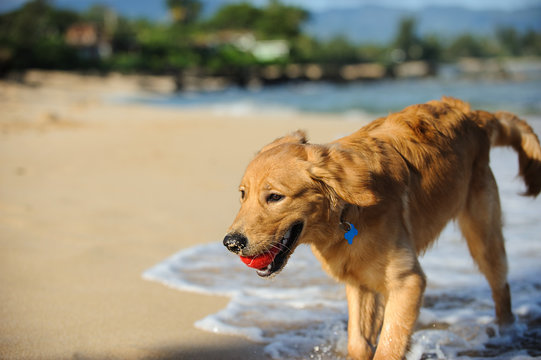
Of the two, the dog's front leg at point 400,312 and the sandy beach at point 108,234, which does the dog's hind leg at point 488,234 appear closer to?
the dog's front leg at point 400,312

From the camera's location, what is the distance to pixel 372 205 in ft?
10.6

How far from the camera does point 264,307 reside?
4.79 metres

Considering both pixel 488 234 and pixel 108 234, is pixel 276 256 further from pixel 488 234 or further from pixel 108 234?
pixel 108 234

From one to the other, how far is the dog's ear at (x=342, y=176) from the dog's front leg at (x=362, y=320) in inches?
32.8

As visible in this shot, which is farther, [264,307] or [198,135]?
[198,135]

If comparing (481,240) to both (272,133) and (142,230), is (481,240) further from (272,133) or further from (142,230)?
(272,133)

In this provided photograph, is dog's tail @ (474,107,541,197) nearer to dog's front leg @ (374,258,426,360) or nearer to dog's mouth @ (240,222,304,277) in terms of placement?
dog's front leg @ (374,258,426,360)

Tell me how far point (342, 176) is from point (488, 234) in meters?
1.85

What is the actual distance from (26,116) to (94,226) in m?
12.9

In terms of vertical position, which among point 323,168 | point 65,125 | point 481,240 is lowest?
point 65,125

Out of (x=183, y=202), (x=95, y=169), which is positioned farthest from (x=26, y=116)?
(x=183, y=202)

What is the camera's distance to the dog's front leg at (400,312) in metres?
3.28

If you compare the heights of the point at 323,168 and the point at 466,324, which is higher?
the point at 323,168

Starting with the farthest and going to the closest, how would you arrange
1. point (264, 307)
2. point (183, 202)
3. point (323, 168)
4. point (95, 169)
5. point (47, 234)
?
1. point (95, 169)
2. point (183, 202)
3. point (47, 234)
4. point (264, 307)
5. point (323, 168)
